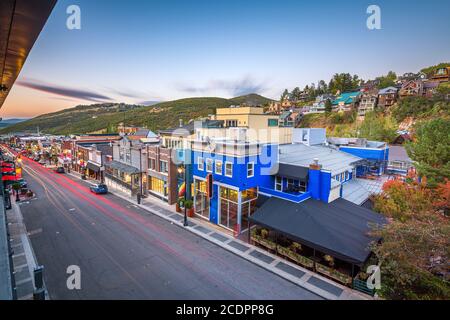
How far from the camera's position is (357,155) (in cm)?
3531

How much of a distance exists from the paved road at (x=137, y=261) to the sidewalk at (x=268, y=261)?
527mm

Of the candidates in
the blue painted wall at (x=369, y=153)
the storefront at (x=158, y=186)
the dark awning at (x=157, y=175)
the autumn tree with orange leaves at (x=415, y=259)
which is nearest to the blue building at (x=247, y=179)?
the dark awning at (x=157, y=175)

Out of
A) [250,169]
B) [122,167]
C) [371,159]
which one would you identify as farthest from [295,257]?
[122,167]

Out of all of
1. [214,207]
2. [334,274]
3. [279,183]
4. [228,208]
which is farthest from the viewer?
[279,183]

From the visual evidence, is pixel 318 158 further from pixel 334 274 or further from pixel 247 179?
pixel 334 274

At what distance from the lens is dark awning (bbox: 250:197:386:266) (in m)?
14.2

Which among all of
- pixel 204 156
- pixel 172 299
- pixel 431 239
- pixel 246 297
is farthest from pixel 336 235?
pixel 204 156

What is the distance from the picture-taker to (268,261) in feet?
55.1

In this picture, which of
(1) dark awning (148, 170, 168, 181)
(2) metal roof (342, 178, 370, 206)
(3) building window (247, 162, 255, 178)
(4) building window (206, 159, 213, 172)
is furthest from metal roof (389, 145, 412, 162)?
(1) dark awning (148, 170, 168, 181)

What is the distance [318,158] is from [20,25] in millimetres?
28045

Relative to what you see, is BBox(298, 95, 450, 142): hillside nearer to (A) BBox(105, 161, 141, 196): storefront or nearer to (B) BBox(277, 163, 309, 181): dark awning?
(B) BBox(277, 163, 309, 181): dark awning

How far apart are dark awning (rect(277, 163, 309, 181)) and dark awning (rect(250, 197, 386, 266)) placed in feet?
7.79

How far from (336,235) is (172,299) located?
10.9 meters

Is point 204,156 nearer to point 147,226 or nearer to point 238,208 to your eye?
point 238,208
